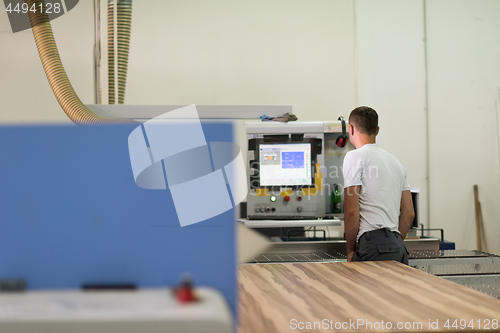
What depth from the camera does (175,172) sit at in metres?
0.66

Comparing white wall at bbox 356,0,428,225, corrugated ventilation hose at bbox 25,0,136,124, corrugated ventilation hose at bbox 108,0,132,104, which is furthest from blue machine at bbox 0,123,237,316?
white wall at bbox 356,0,428,225

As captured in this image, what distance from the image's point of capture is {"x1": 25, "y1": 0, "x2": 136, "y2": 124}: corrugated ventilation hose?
2080 mm

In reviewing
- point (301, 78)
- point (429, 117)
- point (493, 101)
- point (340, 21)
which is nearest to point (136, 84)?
point (301, 78)

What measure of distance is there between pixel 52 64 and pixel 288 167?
167cm

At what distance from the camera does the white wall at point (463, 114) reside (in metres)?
4.63

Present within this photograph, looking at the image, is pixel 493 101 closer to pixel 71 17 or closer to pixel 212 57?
pixel 212 57

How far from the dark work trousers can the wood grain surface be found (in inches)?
22.1

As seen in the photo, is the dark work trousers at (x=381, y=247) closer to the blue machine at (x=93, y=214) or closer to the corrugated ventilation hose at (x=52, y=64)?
the corrugated ventilation hose at (x=52, y=64)

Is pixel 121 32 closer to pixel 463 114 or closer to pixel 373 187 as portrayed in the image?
pixel 373 187

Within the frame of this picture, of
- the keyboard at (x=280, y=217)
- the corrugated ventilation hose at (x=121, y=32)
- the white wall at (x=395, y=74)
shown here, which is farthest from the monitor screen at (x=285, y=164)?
the white wall at (x=395, y=74)

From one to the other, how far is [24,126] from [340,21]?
4.42 m

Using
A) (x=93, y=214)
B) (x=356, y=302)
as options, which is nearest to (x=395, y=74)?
(x=356, y=302)

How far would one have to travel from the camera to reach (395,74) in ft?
15.1

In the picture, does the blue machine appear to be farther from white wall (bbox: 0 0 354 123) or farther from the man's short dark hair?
white wall (bbox: 0 0 354 123)
